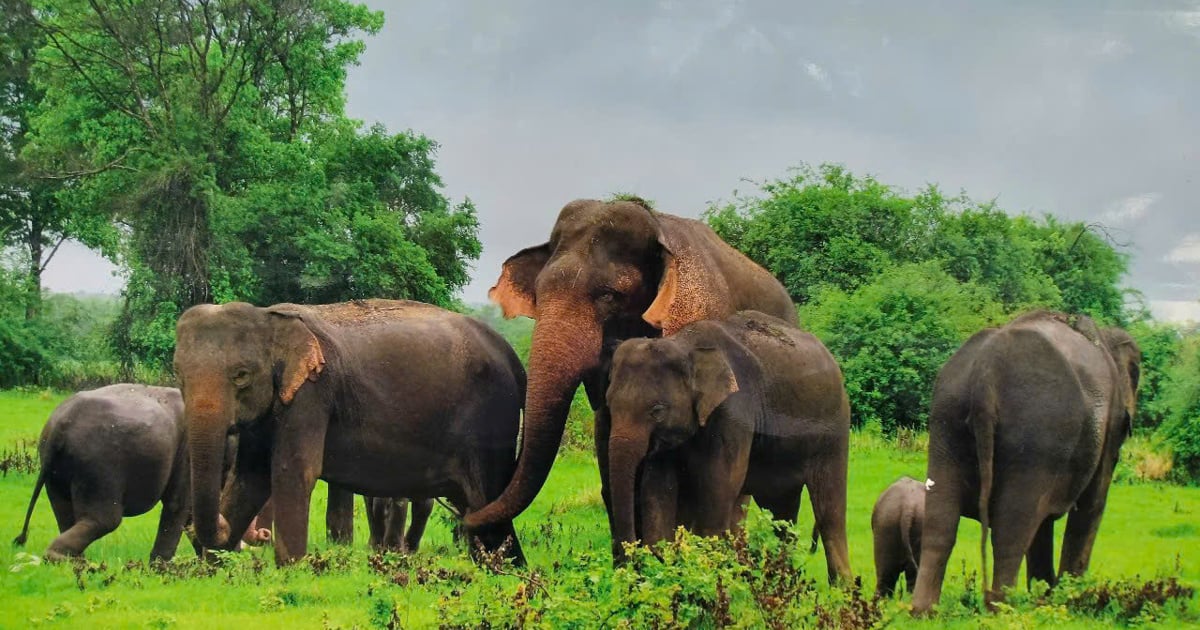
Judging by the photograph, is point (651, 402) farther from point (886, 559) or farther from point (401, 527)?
point (401, 527)

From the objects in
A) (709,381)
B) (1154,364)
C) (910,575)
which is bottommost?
(910,575)

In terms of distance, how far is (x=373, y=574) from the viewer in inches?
423

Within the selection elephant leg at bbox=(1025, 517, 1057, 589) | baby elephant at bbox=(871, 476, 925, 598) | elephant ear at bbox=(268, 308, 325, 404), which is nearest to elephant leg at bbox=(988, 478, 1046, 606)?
elephant leg at bbox=(1025, 517, 1057, 589)

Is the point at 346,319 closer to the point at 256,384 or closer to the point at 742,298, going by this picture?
the point at 256,384

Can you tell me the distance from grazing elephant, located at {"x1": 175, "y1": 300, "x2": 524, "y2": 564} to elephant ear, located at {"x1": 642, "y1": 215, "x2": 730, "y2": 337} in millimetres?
1737

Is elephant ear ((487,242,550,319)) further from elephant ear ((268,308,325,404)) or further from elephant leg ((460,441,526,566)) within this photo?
elephant ear ((268,308,325,404))

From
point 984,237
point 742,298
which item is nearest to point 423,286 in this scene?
point 984,237

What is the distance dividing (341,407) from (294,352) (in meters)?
0.70

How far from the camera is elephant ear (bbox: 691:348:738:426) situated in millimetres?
10633

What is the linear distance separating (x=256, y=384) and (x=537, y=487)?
2.54 m

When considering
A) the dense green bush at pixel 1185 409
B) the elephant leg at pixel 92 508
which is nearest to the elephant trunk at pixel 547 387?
the elephant leg at pixel 92 508

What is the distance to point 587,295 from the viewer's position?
39.4ft

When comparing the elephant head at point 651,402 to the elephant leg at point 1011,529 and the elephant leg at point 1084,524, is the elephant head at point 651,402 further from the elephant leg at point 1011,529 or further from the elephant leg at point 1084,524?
the elephant leg at point 1084,524

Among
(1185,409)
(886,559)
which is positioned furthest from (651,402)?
(1185,409)
